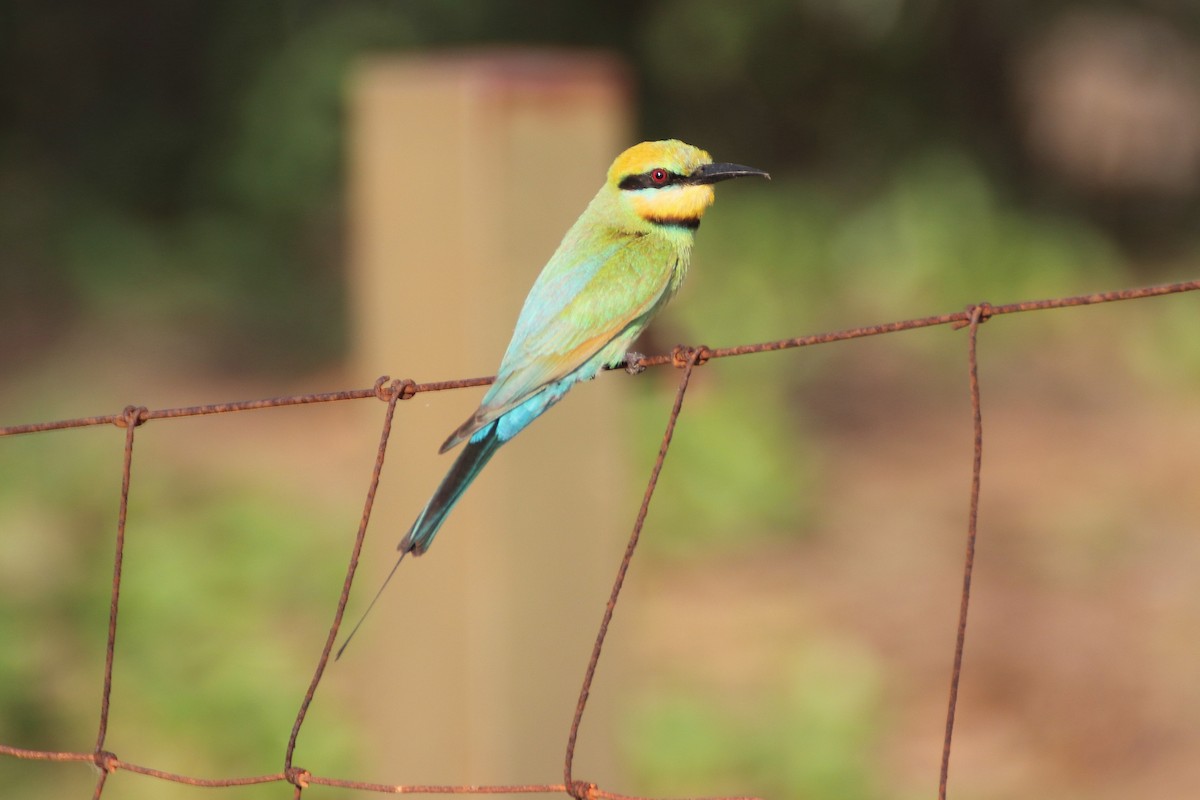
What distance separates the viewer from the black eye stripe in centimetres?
265

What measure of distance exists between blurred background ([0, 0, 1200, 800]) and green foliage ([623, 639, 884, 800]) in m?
0.01

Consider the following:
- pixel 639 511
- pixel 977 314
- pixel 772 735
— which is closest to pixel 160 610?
pixel 772 735

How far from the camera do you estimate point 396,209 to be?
2.76 m

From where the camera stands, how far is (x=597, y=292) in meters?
2.51

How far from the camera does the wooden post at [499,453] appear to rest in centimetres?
266

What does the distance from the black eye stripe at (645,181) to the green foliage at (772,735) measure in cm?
139

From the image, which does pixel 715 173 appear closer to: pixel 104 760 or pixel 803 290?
pixel 104 760

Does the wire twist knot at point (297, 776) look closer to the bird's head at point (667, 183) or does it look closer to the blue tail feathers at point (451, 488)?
the blue tail feathers at point (451, 488)

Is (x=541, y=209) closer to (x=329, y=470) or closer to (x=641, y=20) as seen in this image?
(x=329, y=470)

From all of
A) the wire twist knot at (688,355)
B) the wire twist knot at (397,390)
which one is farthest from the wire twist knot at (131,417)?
the wire twist knot at (688,355)

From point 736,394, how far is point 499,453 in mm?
3260

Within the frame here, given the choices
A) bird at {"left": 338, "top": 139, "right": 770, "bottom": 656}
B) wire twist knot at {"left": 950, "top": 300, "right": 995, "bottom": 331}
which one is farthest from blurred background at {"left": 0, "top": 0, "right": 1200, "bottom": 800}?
wire twist knot at {"left": 950, "top": 300, "right": 995, "bottom": 331}

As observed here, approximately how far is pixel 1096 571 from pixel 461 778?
2.69 meters

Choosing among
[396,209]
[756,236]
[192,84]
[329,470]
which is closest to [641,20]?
[756,236]
